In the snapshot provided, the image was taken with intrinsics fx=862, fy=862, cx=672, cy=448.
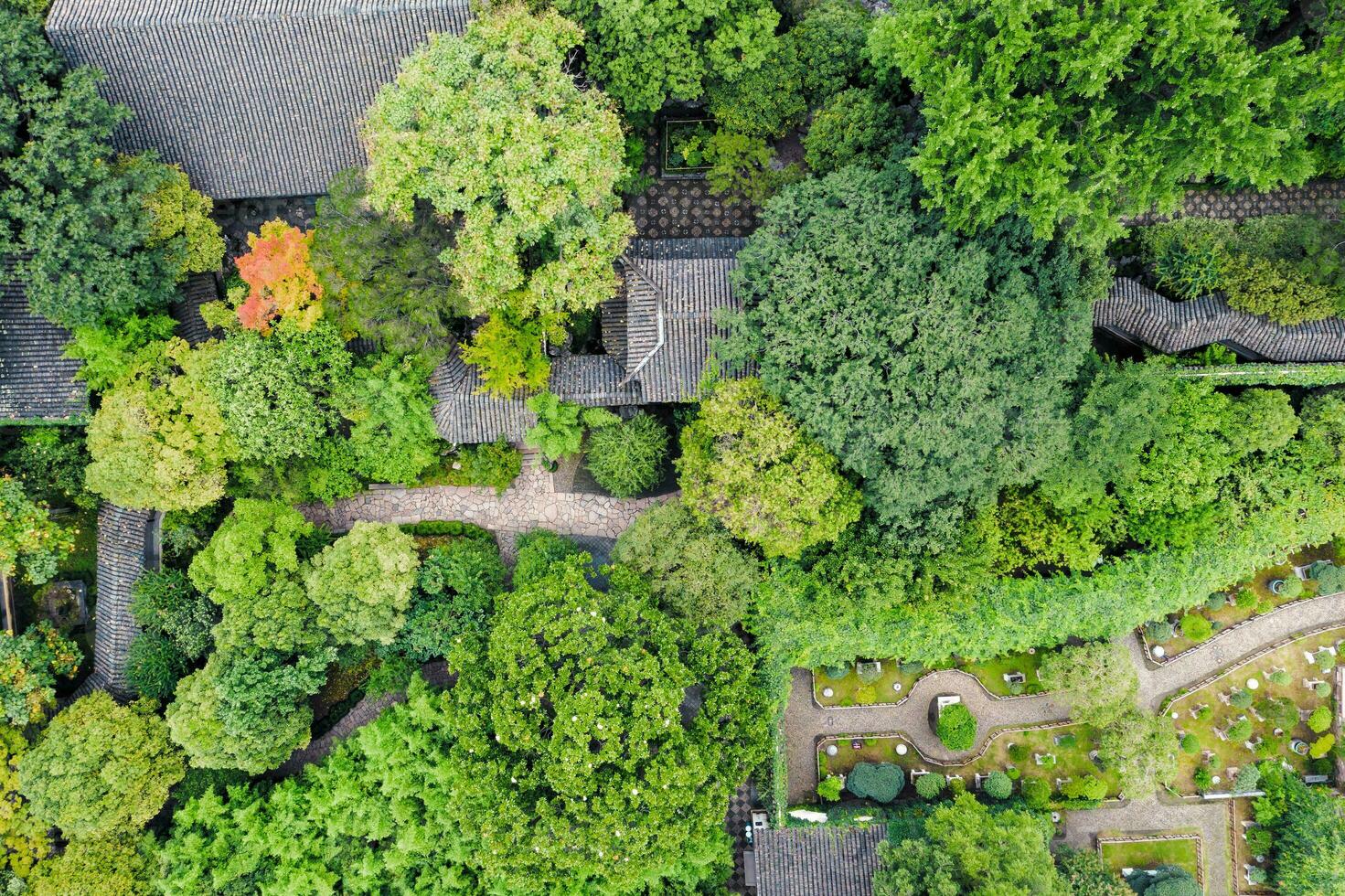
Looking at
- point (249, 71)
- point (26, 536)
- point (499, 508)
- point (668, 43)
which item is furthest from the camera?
point (499, 508)

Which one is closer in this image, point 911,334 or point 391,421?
point 911,334

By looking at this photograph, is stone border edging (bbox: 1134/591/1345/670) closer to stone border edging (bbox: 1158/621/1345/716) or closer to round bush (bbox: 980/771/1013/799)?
stone border edging (bbox: 1158/621/1345/716)

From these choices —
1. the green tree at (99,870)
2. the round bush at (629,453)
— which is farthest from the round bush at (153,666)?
the round bush at (629,453)

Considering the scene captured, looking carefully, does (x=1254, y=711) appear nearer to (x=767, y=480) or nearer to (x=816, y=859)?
(x=816, y=859)

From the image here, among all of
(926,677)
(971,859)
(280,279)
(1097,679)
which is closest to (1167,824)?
(1097,679)

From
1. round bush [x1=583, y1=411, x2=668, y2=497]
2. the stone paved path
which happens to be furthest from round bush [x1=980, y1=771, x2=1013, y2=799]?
round bush [x1=583, y1=411, x2=668, y2=497]

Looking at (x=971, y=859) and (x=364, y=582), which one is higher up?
(x=364, y=582)

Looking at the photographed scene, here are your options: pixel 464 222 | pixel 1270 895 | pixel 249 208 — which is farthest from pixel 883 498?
pixel 249 208
